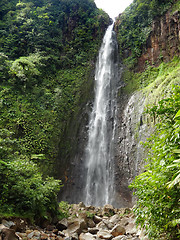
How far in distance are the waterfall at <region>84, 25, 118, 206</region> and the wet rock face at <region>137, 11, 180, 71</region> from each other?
8.10 feet

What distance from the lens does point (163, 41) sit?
468 inches

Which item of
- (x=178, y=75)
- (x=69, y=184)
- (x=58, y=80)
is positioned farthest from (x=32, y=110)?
(x=178, y=75)

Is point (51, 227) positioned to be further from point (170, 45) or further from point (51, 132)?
point (170, 45)

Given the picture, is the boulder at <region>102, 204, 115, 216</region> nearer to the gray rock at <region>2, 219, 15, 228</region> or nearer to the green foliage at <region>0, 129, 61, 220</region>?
the green foliage at <region>0, 129, 61, 220</region>

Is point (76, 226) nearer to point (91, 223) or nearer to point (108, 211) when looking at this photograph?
point (91, 223)

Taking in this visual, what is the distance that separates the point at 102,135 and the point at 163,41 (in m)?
7.29

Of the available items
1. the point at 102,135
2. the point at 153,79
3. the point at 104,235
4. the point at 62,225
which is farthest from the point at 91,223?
the point at 153,79

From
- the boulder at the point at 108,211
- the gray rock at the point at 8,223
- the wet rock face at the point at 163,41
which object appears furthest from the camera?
the wet rock face at the point at 163,41

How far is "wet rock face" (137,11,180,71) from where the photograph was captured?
11.3m

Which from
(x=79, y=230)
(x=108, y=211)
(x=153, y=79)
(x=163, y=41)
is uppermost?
(x=163, y=41)

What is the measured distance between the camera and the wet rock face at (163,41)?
37.1ft

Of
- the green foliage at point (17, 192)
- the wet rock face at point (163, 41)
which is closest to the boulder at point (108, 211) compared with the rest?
the green foliage at point (17, 192)

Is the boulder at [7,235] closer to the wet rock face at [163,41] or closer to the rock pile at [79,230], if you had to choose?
the rock pile at [79,230]

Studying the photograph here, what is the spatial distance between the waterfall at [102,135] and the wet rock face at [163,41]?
2468mm
